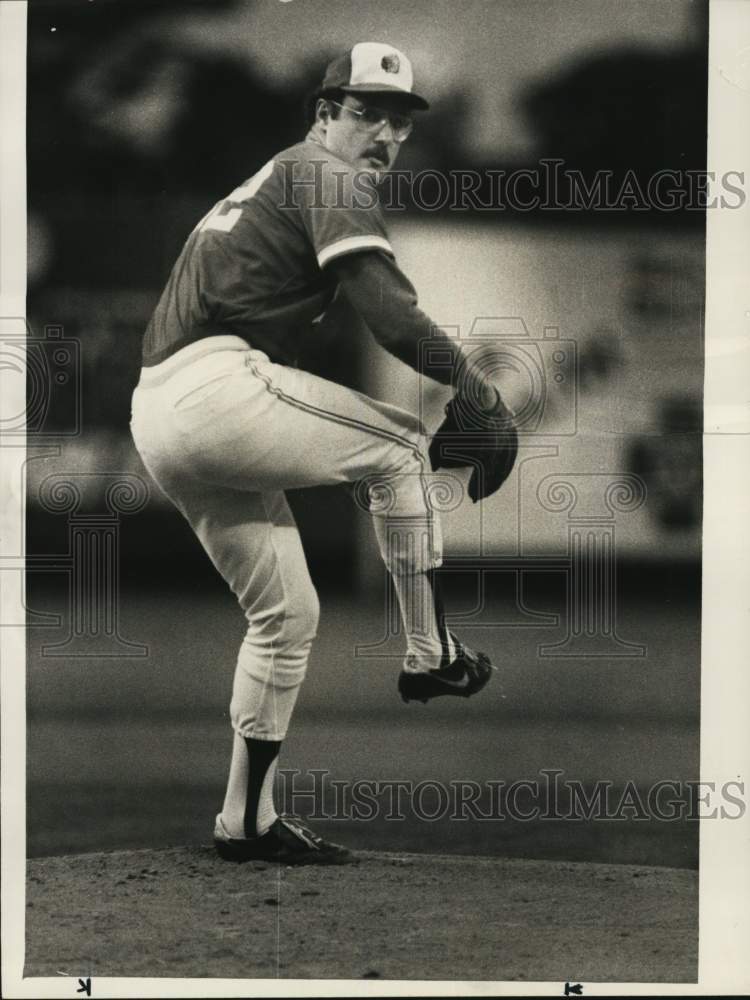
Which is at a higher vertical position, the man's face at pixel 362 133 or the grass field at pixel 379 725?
the man's face at pixel 362 133

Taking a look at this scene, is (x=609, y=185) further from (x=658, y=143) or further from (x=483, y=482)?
(x=483, y=482)

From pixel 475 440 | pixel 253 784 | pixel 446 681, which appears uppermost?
pixel 475 440

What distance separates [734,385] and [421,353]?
889mm

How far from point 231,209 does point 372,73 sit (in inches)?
21.5

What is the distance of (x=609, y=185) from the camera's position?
148 inches

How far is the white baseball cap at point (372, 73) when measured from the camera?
3.75 m

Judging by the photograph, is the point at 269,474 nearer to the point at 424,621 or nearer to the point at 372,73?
the point at 424,621

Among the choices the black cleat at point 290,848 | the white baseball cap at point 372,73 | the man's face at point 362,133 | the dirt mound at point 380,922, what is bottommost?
the dirt mound at point 380,922

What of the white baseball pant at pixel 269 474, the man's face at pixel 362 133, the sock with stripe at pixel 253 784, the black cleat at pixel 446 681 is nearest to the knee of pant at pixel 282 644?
the white baseball pant at pixel 269 474

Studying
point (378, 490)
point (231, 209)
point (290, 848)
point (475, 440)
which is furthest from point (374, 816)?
point (231, 209)

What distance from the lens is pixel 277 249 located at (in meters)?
3.75

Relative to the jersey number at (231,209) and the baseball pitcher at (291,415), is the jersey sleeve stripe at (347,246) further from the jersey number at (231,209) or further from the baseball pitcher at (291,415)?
the jersey number at (231,209)

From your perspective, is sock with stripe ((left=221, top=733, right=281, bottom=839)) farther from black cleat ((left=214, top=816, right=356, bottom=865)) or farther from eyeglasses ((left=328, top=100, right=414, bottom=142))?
eyeglasses ((left=328, top=100, right=414, bottom=142))

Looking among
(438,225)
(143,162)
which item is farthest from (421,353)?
(143,162)
